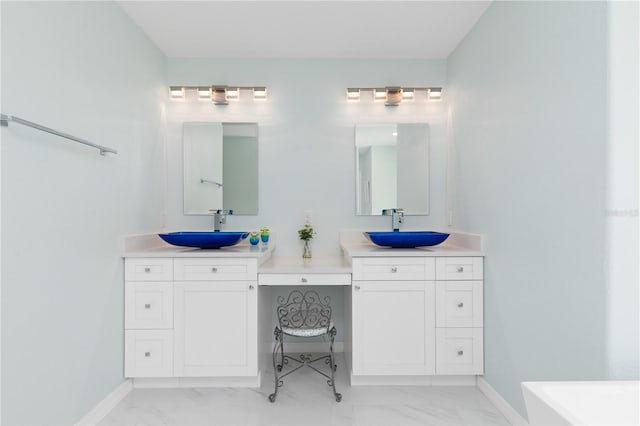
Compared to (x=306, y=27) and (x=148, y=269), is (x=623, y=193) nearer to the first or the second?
(x=306, y=27)

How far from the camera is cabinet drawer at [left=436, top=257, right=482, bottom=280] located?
2.32 m

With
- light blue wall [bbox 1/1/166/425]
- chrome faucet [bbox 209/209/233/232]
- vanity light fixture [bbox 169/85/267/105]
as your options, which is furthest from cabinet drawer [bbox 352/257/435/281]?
vanity light fixture [bbox 169/85/267/105]

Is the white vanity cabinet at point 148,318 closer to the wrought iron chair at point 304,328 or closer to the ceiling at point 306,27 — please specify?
the wrought iron chair at point 304,328

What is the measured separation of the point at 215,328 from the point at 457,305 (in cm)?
155

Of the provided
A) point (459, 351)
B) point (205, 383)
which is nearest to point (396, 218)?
point (459, 351)

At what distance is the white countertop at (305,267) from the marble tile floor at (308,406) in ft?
2.53

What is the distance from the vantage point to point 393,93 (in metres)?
2.95

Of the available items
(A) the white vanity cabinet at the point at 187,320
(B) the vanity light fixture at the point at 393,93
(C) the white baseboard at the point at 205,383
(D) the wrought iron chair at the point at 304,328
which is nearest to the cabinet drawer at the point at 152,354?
(A) the white vanity cabinet at the point at 187,320

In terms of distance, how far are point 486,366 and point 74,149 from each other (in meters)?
2.65

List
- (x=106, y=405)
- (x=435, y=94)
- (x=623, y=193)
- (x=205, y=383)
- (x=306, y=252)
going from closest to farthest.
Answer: (x=623, y=193) < (x=106, y=405) < (x=205, y=383) < (x=306, y=252) < (x=435, y=94)

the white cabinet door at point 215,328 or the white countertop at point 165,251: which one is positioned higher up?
the white countertop at point 165,251

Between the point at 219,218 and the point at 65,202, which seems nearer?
the point at 65,202

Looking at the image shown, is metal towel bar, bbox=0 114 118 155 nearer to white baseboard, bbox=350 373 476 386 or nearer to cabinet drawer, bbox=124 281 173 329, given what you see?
cabinet drawer, bbox=124 281 173 329

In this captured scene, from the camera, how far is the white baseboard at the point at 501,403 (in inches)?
75.2
